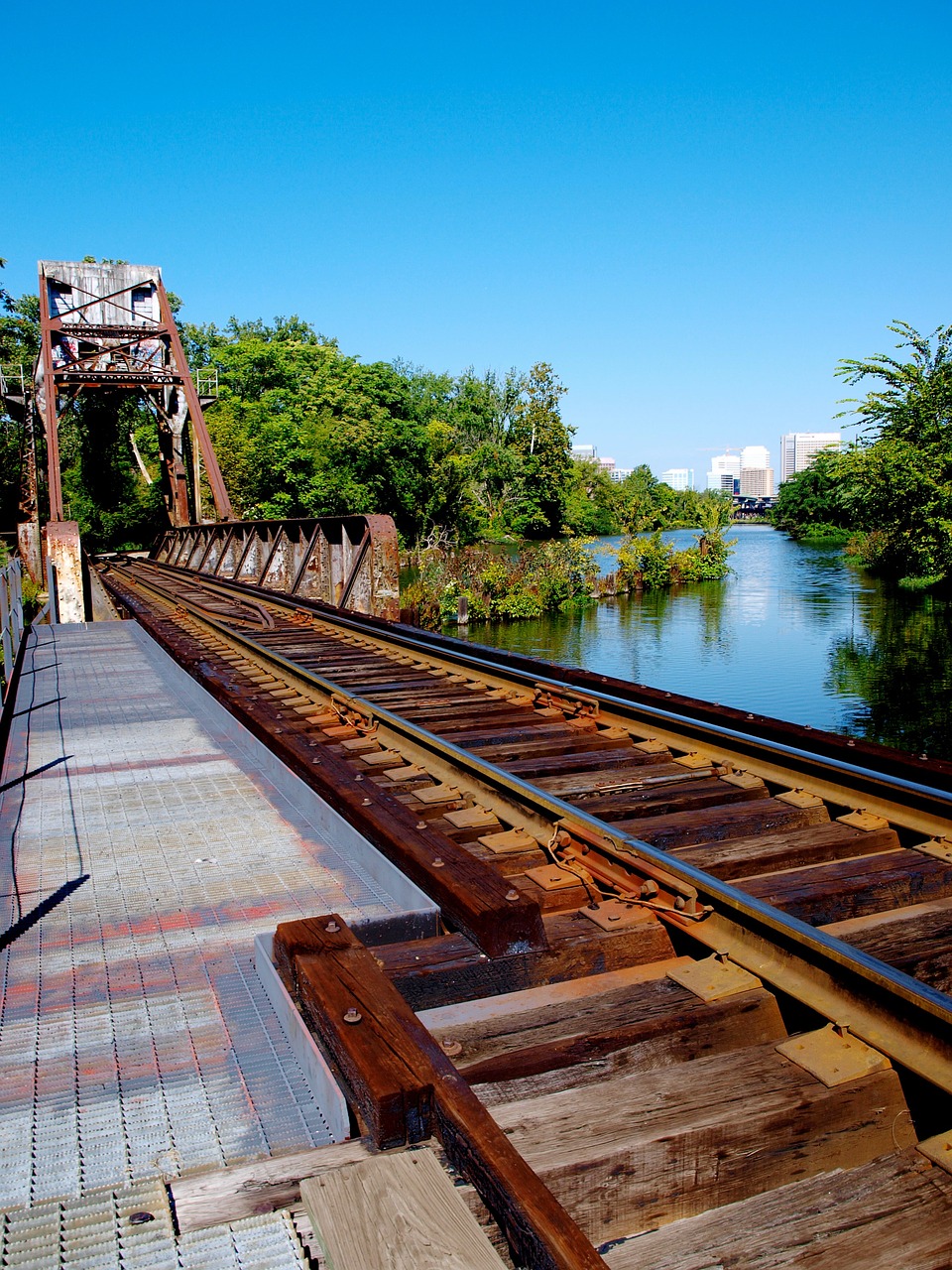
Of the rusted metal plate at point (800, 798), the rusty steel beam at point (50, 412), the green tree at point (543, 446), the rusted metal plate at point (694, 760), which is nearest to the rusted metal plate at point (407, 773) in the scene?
the rusted metal plate at point (694, 760)

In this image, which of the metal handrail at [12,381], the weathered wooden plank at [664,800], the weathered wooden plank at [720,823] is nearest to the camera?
the weathered wooden plank at [720,823]

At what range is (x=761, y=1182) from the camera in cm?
191

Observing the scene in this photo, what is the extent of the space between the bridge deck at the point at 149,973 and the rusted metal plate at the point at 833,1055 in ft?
3.42

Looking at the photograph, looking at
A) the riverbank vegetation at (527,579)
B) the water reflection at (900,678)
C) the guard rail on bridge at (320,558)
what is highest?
the guard rail on bridge at (320,558)

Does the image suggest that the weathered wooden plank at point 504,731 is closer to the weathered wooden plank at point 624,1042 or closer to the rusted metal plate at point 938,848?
the rusted metal plate at point 938,848

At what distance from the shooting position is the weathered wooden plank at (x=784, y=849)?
11.4 ft

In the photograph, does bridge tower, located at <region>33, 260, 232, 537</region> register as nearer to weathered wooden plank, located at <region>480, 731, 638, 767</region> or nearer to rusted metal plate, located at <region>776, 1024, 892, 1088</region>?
weathered wooden plank, located at <region>480, 731, 638, 767</region>

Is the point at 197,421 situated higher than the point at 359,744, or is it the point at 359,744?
the point at 197,421

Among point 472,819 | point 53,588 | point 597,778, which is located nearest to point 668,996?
point 472,819

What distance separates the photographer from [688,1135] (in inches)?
75.0

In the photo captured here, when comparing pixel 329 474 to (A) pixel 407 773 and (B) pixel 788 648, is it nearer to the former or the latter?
(B) pixel 788 648

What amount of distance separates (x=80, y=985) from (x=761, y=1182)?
74.0 inches

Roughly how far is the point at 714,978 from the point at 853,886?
0.85 m

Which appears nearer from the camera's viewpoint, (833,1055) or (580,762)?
(833,1055)
